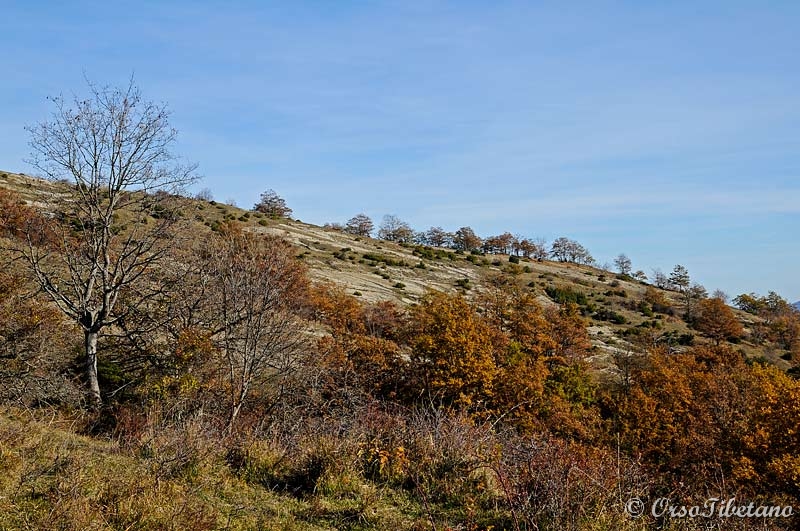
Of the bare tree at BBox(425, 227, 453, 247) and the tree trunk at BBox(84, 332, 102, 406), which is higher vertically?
the bare tree at BBox(425, 227, 453, 247)

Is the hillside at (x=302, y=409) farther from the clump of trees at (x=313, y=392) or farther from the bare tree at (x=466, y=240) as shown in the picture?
the bare tree at (x=466, y=240)

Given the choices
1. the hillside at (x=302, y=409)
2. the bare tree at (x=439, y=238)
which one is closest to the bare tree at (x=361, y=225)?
the bare tree at (x=439, y=238)

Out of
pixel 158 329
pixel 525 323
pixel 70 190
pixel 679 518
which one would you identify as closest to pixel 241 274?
pixel 158 329

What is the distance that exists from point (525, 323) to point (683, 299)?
236 feet

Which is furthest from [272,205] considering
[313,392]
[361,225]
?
[313,392]

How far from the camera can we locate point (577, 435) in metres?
34.4

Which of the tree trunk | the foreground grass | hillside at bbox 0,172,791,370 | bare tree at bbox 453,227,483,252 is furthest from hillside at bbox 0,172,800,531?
bare tree at bbox 453,227,483,252

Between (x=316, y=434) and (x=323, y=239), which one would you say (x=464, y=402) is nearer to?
(x=316, y=434)

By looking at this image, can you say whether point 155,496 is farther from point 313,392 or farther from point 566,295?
point 566,295

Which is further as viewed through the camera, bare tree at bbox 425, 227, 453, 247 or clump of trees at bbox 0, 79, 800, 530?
bare tree at bbox 425, 227, 453, 247

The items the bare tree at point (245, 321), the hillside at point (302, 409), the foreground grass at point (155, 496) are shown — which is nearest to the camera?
the foreground grass at point (155, 496)

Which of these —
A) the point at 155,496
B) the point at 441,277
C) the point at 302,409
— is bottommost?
the point at 302,409

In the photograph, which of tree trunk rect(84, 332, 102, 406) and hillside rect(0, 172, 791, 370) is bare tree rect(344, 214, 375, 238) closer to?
hillside rect(0, 172, 791, 370)

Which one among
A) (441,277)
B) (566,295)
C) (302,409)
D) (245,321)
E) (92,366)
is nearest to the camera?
(92,366)
